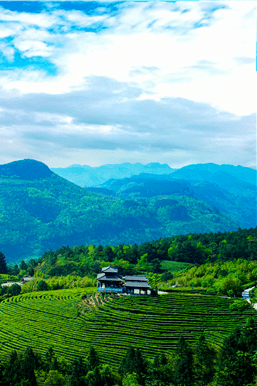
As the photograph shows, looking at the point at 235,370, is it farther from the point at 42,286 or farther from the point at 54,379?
the point at 42,286

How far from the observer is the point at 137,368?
3650cm

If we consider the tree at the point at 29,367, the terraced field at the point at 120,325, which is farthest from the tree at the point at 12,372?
the terraced field at the point at 120,325

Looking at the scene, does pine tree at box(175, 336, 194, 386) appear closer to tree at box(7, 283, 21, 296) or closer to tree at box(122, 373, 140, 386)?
tree at box(122, 373, 140, 386)

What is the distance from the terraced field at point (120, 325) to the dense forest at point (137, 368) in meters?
4.92

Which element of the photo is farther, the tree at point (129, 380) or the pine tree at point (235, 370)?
the tree at point (129, 380)

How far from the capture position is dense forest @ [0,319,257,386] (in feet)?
117

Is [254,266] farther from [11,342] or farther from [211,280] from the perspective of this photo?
[11,342]

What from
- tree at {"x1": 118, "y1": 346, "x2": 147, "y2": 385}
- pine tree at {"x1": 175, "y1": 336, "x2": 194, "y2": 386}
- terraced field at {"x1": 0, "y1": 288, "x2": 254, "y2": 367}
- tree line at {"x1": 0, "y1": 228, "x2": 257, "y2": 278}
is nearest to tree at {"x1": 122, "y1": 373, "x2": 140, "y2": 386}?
tree at {"x1": 118, "y1": 346, "x2": 147, "y2": 385}

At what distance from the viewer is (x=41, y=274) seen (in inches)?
4301

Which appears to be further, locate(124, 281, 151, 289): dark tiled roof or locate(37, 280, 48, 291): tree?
locate(37, 280, 48, 291): tree

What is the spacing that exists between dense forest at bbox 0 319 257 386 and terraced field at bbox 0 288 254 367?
4.92 meters

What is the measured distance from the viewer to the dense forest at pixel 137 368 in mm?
35531

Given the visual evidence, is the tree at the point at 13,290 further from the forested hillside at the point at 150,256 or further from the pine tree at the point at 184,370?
the pine tree at the point at 184,370

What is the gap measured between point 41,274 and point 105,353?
6995 cm
